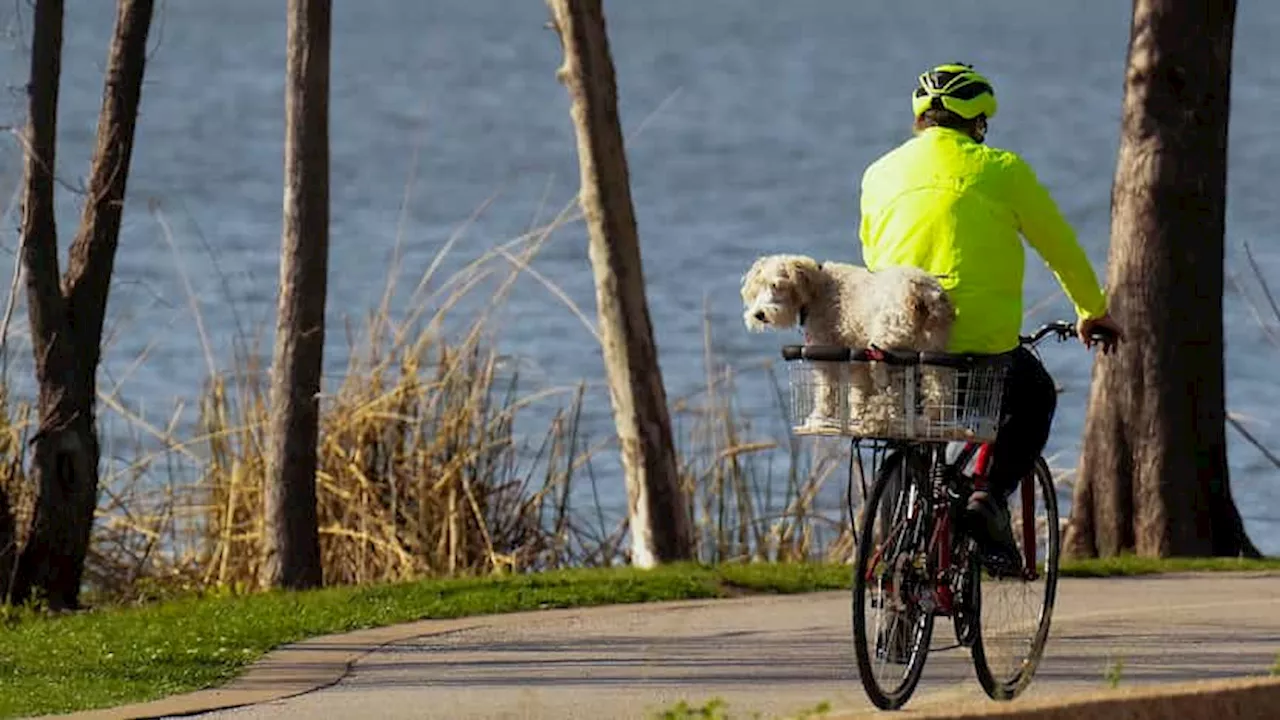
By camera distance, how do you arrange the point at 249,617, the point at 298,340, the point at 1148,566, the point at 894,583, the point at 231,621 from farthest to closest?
the point at 298,340, the point at 1148,566, the point at 249,617, the point at 231,621, the point at 894,583

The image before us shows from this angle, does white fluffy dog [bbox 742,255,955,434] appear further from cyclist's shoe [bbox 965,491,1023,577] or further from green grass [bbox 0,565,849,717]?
green grass [bbox 0,565,849,717]

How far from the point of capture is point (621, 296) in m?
14.4

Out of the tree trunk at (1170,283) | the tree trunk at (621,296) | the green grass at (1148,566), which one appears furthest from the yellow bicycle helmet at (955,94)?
the tree trunk at (621,296)

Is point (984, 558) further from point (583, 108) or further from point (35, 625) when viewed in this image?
point (583, 108)

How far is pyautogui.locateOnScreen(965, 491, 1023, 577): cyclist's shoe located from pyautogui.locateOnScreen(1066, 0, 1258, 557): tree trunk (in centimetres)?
469

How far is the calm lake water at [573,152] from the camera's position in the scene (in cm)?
2738

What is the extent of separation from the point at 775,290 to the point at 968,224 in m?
0.58

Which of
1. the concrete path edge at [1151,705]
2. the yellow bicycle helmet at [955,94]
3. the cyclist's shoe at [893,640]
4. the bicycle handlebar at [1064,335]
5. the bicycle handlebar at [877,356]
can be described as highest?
the yellow bicycle helmet at [955,94]

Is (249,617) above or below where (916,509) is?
below

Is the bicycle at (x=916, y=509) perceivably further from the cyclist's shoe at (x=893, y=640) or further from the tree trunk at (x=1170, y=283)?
the tree trunk at (x=1170, y=283)

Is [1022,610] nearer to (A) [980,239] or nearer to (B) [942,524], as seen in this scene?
(B) [942,524]

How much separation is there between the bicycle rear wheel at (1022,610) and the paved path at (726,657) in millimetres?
100

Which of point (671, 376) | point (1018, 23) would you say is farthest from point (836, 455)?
point (1018, 23)

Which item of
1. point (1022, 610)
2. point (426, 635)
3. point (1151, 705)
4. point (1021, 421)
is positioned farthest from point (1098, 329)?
point (426, 635)
